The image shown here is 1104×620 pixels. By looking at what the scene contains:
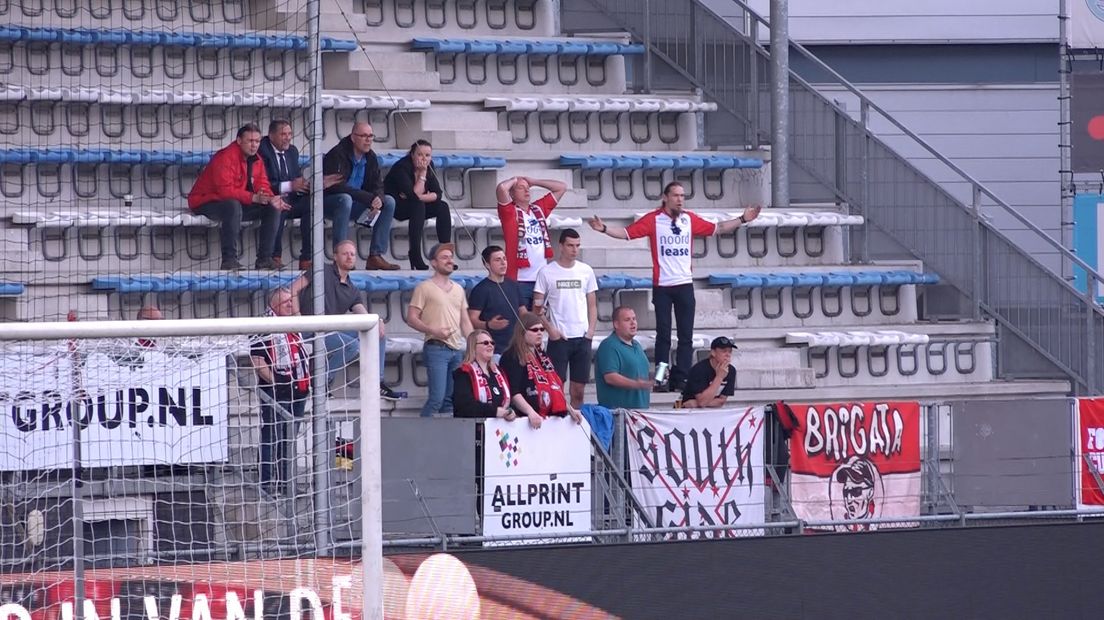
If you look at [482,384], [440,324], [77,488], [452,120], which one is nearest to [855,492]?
[482,384]

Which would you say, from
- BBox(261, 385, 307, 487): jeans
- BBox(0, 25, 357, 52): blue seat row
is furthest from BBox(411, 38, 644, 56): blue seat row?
BBox(261, 385, 307, 487): jeans

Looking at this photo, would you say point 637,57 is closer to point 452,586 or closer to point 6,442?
point 452,586

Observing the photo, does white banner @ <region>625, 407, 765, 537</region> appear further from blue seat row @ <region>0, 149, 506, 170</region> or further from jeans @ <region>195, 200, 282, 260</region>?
blue seat row @ <region>0, 149, 506, 170</region>

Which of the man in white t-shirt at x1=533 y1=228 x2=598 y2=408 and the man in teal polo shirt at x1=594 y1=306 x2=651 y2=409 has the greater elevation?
the man in white t-shirt at x1=533 y1=228 x2=598 y2=408

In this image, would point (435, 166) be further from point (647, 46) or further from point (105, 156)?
point (647, 46)

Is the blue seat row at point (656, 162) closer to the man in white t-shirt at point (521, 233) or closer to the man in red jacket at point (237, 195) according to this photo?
the man in white t-shirt at point (521, 233)

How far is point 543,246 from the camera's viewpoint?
38.8 ft

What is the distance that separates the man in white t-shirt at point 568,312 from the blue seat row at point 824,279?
2111 mm

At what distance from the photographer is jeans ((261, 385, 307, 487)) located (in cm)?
765

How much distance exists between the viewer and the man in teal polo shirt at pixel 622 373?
421 inches

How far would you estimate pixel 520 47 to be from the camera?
14.3 m

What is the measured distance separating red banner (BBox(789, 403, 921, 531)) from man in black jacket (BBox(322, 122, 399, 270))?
3713 mm

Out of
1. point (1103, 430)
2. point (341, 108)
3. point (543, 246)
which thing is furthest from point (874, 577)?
point (341, 108)

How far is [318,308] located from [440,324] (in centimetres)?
264
